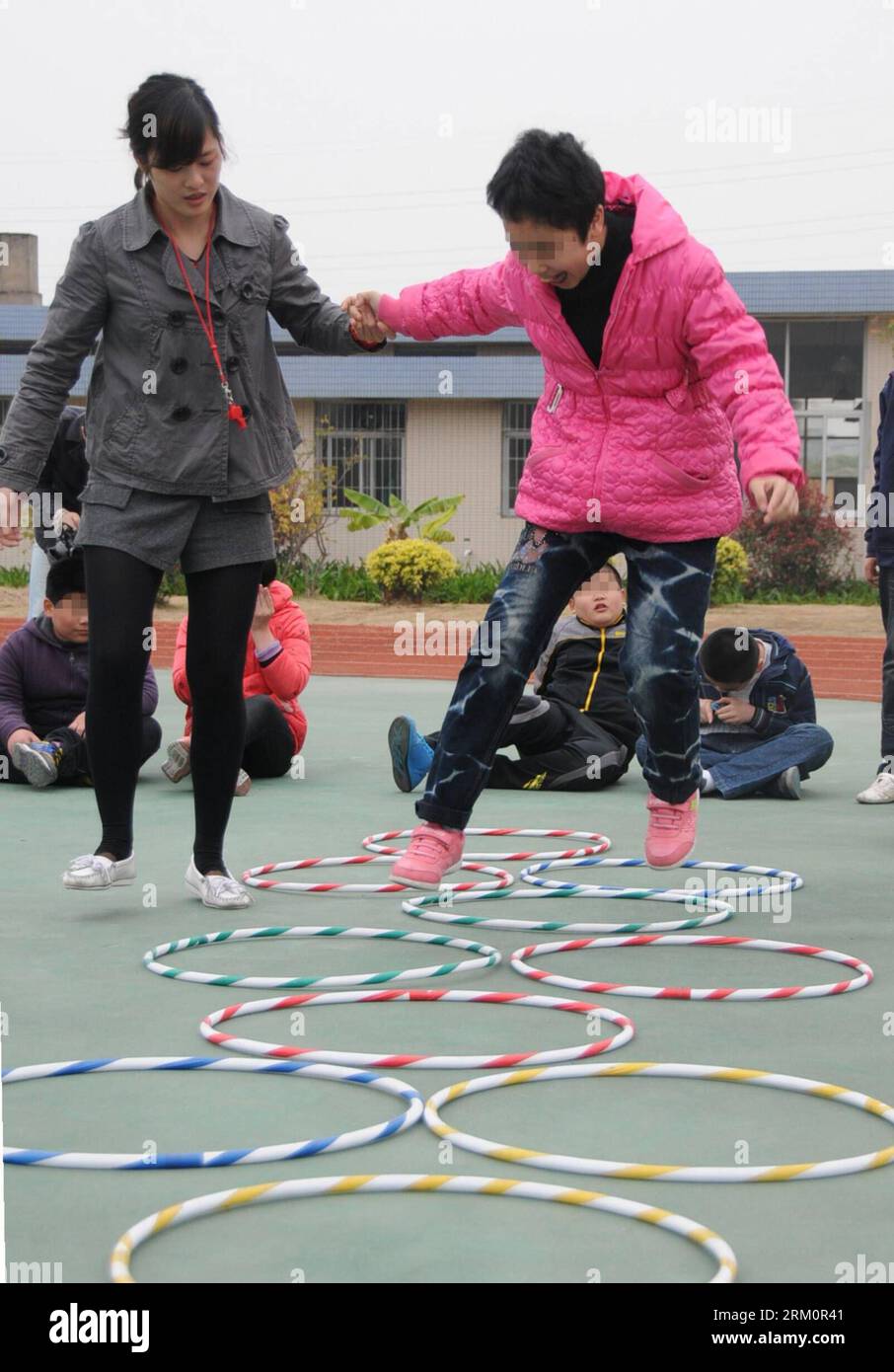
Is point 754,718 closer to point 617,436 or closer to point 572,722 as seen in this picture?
point 572,722

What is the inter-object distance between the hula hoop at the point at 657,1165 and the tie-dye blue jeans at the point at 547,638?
148cm

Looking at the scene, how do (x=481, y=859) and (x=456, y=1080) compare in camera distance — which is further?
(x=481, y=859)

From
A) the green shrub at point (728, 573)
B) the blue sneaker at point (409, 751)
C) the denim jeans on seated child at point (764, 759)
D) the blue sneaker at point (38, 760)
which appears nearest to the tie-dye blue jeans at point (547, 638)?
the blue sneaker at point (409, 751)

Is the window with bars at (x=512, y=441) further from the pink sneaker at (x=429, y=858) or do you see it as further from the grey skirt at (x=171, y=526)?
the pink sneaker at (x=429, y=858)

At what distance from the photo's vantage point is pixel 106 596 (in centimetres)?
451

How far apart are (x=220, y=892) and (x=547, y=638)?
1.11 metres

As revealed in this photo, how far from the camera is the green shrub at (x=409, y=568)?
21062 millimetres

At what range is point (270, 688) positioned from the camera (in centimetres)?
770

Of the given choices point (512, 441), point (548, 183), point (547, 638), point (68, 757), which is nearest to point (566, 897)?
point (547, 638)

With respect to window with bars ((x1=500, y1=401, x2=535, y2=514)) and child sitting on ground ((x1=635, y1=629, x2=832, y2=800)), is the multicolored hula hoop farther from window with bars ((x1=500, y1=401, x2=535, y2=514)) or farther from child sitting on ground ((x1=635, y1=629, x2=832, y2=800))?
window with bars ((x1=500, y1=401, x2=535, y2=514))

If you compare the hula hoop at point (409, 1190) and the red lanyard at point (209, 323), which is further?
the red lanyard at point (209, 323)
